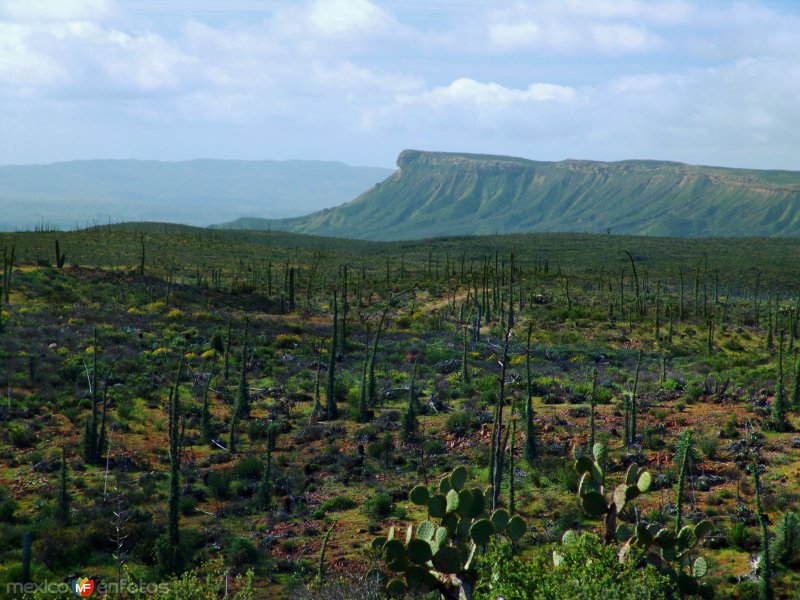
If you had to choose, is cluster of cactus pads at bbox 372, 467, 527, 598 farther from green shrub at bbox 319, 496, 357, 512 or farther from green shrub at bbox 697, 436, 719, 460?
green shrub at bbox 697, 436, 719, 460

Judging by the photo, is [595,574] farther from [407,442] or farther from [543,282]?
[543,282]

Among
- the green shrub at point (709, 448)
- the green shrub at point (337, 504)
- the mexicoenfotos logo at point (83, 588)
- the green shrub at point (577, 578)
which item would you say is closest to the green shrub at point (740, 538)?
the green shrub at point (709, 448)

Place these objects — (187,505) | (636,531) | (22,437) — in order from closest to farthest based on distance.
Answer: (636,531) → (187,505) → (22,437)

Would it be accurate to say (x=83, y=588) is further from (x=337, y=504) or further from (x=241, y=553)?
(x=337, y=504)

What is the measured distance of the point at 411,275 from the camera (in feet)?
271

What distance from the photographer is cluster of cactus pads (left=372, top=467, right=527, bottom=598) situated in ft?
38.6

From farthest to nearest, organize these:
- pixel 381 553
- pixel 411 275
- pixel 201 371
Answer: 1. pixel 411 275
2. pixel 201 371
3. pixel 381 553

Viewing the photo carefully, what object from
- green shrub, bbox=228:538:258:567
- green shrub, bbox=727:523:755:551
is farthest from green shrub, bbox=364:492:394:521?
green shrub, bbox=727:523:755:551

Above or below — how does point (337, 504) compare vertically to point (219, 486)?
below

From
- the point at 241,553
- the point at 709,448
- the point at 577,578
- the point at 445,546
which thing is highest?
the point at 445,546

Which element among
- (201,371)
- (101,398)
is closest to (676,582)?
(101,398)

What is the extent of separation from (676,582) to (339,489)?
433 inches

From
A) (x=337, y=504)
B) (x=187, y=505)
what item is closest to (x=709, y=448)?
(x=337, y=504)

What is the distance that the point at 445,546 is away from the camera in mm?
11828
